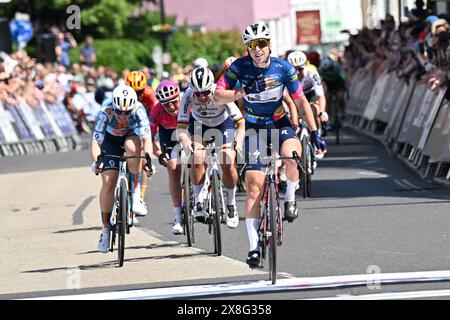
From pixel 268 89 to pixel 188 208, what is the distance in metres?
2.75

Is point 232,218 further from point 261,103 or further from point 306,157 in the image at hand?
point 306,157

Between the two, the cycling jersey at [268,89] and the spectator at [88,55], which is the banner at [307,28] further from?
the cycling jersey at [268,89]

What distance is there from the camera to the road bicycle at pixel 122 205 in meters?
13.6

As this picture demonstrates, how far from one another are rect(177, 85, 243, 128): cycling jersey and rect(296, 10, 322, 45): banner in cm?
4460

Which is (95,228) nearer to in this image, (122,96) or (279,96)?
(122,96)

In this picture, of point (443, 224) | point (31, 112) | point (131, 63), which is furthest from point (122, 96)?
point (131, 63)

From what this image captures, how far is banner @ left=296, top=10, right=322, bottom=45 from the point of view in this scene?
59.5 meters

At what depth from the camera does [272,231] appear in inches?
449

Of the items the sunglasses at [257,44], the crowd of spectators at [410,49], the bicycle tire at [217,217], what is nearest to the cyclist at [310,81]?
the crowd of spectators at [410,49]

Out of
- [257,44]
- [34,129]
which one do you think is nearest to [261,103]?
[257,44]

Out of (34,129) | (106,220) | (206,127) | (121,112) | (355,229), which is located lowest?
(34,129)

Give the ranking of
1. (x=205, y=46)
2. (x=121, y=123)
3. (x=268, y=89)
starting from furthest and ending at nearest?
(x=205, y=46)
(x=121, y=123)
(x=268, y=89)

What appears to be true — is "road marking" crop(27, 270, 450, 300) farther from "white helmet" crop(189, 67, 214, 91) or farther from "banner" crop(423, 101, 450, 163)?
"banner" crop(423, 101, 450, 163)

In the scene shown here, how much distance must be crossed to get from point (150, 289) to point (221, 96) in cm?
166
